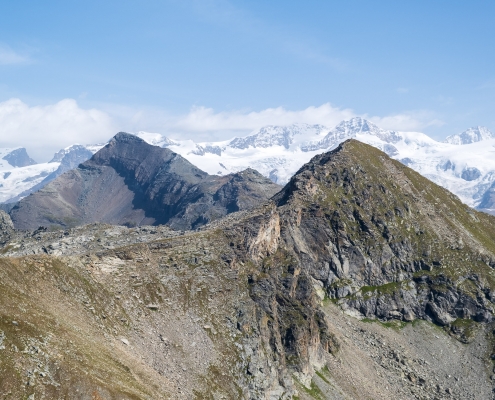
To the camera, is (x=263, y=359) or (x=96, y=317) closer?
(x=96, y=317)

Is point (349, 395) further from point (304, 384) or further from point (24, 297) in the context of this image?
point (24, 297)

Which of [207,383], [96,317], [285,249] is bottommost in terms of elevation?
[207,383]

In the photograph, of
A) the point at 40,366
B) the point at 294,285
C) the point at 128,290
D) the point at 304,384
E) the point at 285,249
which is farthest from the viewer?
the point at 285,249

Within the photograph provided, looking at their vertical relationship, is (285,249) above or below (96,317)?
above

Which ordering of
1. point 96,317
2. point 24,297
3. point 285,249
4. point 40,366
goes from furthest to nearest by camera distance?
point 285,249, point 96,317, point 24,297, point 40,366

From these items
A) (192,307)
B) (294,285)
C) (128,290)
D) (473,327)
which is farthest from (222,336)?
(473,327)

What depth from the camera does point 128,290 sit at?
425 ft

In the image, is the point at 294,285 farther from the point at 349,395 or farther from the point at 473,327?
the point at 473,327

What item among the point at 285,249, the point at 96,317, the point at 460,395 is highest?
the point at 285,249

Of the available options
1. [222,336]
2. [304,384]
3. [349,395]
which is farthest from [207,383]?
[349,395]

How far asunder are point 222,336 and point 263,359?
1267 cm

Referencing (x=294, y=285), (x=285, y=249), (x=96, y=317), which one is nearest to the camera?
(x=96, y=317)

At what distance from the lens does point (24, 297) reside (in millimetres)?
101438

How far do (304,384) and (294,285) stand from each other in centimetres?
3173
